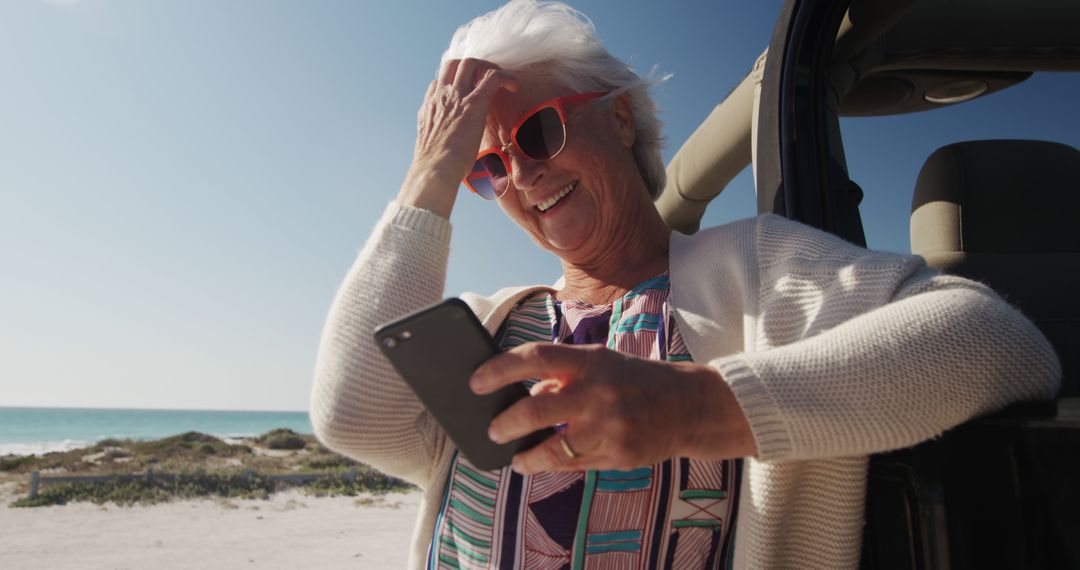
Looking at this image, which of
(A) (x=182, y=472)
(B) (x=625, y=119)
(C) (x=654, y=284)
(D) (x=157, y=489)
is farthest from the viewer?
(A) (x=182, y=472)

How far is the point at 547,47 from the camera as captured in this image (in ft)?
5.86

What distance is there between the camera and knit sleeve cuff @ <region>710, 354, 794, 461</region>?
821mm

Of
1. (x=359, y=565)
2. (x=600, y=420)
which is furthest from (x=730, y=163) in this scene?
(x=359, y=565)

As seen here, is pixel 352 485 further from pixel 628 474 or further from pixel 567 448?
pixel 567 448

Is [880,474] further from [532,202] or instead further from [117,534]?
[117,534]

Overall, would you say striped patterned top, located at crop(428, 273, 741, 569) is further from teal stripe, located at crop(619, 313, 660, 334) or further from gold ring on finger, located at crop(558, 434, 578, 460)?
gold ring on finger, located at crop(558, 434, 578, 460)

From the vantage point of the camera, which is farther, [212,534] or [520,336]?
[212,534]

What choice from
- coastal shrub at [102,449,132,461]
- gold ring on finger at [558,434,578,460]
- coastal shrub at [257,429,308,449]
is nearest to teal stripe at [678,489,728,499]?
gold ring on finger at [558,434,578,460]

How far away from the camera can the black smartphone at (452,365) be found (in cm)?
86

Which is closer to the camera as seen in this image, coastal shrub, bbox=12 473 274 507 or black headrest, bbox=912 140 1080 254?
black headrest, bbox=912 140 1080 254

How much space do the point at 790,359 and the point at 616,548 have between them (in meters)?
0.66

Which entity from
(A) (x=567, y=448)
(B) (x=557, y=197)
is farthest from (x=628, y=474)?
(B) (x=557, y=197)

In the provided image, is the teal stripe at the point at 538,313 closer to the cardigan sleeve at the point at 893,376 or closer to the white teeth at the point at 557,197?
the white teeth at the point at 557,197

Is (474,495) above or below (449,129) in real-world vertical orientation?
below
